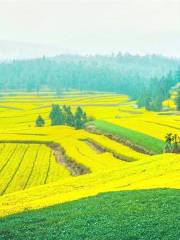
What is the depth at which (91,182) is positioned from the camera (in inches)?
1747

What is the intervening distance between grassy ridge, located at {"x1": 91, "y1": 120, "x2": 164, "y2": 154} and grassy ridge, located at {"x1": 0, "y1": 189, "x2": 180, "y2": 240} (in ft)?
103

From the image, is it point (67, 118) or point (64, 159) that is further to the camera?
point (67, 118)

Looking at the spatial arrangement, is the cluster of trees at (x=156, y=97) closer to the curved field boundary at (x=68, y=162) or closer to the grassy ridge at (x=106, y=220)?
the curved field boundary at (x=68, y=162)

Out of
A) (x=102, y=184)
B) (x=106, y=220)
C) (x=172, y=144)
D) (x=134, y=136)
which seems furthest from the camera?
(x=134, y=136)

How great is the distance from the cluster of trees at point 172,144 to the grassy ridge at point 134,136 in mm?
4593

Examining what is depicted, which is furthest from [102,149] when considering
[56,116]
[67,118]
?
[56,116]

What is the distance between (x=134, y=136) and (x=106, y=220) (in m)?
45.2

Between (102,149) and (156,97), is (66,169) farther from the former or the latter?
(156,97)

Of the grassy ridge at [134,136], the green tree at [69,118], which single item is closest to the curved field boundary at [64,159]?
the grassy ridge at [134,136]

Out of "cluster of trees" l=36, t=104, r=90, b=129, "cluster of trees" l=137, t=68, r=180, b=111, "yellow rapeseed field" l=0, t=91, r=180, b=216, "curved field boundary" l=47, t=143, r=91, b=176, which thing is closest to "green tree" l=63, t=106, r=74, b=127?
"cluster of trees" l=36, t=104, r=90, b=129

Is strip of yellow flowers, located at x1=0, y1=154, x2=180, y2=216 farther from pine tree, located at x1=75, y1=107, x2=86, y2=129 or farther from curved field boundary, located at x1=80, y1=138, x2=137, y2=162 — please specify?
pine tree, located at x1=75, y1=107, x2=86, y2=129

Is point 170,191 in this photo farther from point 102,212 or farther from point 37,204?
point 37,204

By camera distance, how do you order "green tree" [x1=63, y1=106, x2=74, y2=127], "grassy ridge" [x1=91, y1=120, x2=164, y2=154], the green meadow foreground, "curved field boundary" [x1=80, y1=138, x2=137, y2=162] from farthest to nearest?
"green tree" [x1=63, y1=106, x2=74, y2=127] → "grassy ridge" [x1=91, y1=120, x2=164, y2=154] → "curved field boundary" [x1=80, y1=138, x2=137, y2=162] → the green meadow foreground

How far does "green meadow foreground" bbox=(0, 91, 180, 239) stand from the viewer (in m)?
27.9
